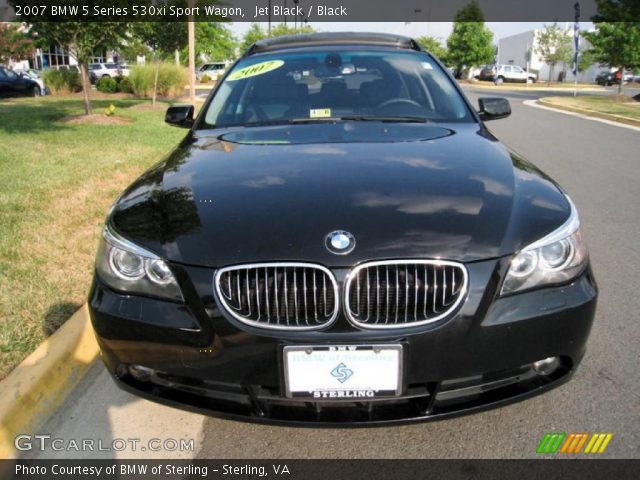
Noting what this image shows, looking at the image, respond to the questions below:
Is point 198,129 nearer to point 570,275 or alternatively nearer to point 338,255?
point 338,255

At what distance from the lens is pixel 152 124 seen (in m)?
13.1

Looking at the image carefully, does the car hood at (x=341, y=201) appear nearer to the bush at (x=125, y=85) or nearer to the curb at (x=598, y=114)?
the curb at (x=598, y=114)

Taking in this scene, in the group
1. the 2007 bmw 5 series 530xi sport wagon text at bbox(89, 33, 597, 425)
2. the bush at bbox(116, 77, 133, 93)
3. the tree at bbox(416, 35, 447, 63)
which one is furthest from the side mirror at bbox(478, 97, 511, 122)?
the tree at bbox(416, 35, 447, 63)

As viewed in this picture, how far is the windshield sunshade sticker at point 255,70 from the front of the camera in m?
3.87

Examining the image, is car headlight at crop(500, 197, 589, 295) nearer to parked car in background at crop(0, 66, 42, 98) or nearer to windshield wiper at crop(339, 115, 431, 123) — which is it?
windshield wiper at crop(339, 115, 431, 123)

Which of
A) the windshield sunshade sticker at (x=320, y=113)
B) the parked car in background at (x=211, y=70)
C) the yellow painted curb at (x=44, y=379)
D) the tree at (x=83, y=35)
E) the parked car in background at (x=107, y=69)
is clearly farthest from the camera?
the parked car in background at (x=211, y=70)

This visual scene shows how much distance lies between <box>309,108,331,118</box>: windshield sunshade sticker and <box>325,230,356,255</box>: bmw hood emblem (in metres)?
1.55

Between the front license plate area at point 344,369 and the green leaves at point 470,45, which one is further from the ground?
the green leaves at point 470,45

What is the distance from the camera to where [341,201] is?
2254mm

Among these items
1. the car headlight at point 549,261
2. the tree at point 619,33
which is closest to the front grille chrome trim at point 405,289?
the car headlight at point 549,261

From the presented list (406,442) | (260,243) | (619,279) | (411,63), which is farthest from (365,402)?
(619,279)

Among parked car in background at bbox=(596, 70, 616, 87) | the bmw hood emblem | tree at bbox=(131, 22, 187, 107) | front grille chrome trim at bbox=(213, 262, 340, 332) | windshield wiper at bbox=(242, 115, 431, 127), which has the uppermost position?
tree at bbox=(131, 22, 187, 107)

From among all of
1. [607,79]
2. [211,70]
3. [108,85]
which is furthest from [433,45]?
[108,85]

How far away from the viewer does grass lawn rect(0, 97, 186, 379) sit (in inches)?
135
